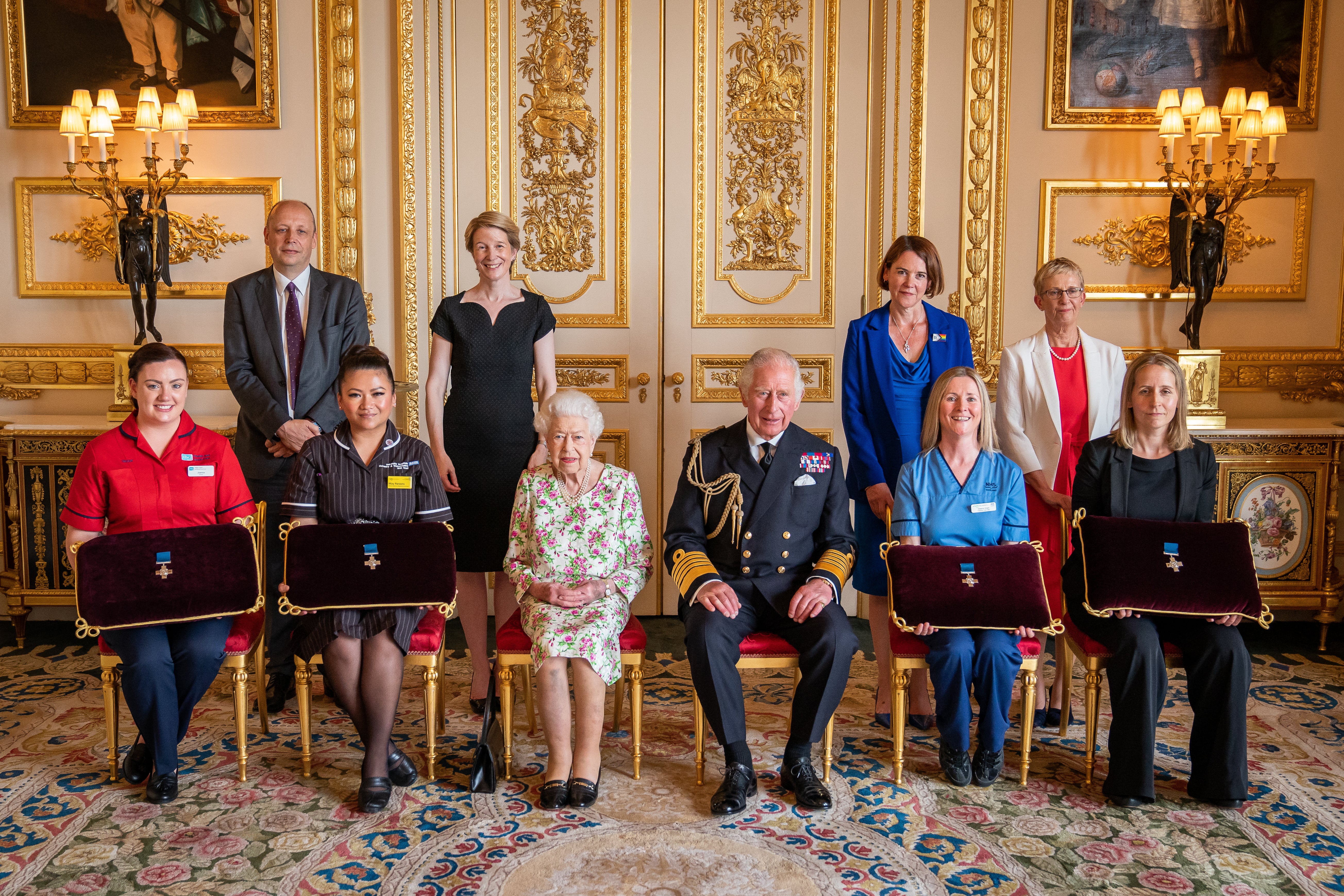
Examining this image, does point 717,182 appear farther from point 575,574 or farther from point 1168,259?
point 575,574

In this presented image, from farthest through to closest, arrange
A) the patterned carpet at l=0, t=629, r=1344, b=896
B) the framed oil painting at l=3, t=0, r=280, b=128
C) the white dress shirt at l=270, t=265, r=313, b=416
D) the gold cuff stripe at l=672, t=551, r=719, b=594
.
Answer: the framed oil painting at l=3, t=0, r=280, b=128
the white dress shirt at l=270, t=265, r=313, b=416
the gold cuff stripe at l=672, t=551, r=719, b=594
the patterned carpet at l=0, t=629, r=1344, b=896

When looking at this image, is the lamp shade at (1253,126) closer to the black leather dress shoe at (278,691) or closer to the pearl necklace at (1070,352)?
the pearl necklace at (1070,352)

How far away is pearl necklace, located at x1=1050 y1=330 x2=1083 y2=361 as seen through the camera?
343cm

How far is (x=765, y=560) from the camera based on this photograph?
304cm

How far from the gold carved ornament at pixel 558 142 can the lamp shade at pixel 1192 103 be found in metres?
2.55

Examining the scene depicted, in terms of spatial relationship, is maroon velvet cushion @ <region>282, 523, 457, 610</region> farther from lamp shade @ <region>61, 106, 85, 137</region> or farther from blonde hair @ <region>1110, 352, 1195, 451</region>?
lamp shade @ <region>61, 106, 85, 137</region>

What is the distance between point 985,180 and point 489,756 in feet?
10.9

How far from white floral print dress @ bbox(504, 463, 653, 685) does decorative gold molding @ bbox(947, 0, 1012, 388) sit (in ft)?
7.63

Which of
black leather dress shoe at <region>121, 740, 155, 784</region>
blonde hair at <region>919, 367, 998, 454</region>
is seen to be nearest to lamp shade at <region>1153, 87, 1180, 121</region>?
blonde hair at <region>919, 367, 998, 454</region>

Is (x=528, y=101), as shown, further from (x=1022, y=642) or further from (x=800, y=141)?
(x=1022, y=642)

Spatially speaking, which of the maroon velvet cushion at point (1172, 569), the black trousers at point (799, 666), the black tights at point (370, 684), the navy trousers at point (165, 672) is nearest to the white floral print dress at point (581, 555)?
the black trousers at point (799, 666)

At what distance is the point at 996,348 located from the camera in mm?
4723

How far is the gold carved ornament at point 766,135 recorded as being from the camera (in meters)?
4.62

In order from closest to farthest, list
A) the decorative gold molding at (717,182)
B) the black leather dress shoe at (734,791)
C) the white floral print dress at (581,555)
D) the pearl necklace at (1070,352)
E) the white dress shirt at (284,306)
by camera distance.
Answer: the black leather dress shoe at (734,791), the white floral print dress at (581,555), the pearl necklace at (1070,352), the white dress shirt at (284,306), the decorative gold molding at (717,182)
